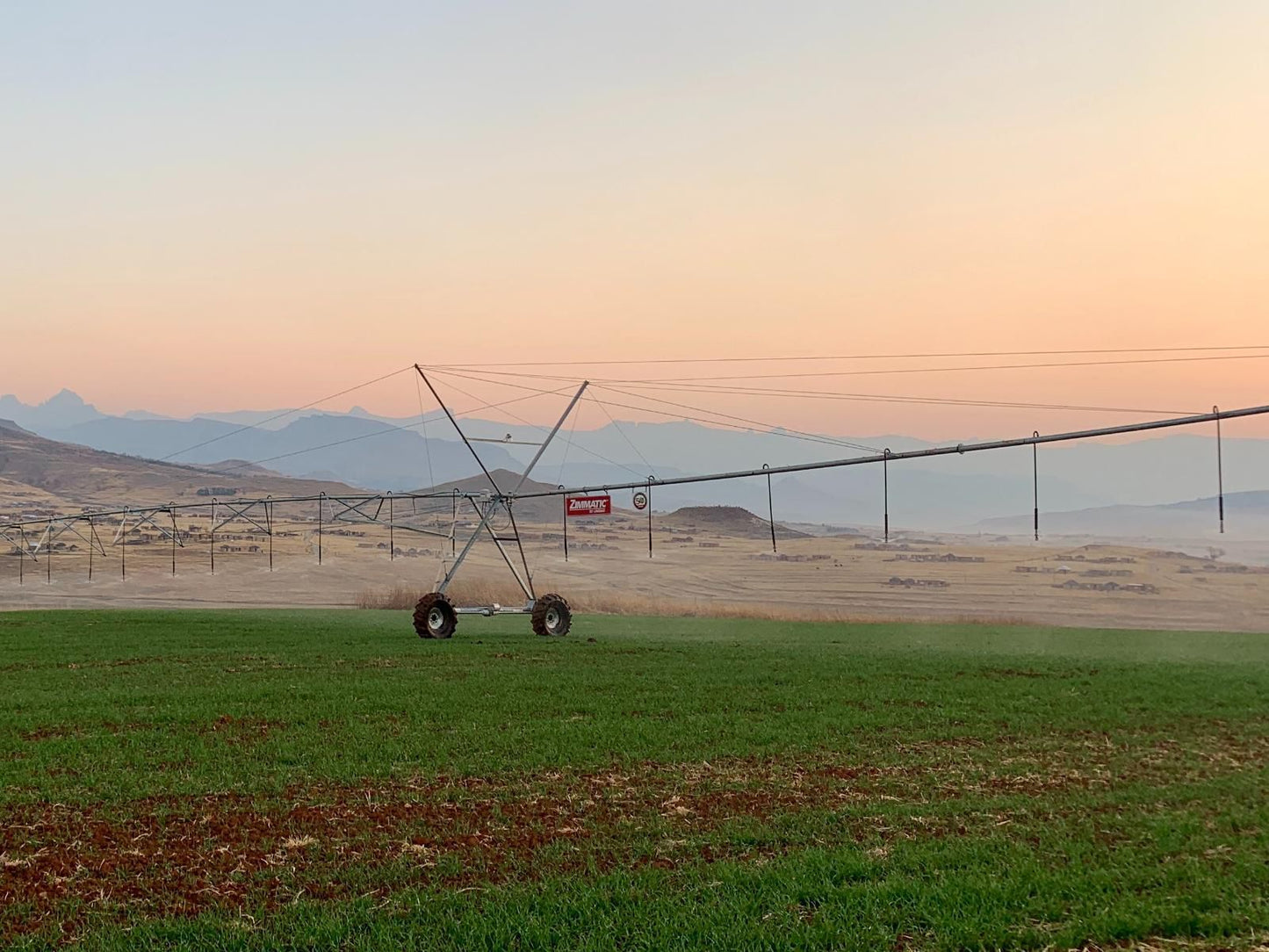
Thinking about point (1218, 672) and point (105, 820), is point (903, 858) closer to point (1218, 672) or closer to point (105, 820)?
point (105, 820)

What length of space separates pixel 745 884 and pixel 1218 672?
86.8 feet

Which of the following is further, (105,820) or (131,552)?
(131,552)

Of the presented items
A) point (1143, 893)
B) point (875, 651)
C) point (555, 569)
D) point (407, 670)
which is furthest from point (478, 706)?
point (555, 569)

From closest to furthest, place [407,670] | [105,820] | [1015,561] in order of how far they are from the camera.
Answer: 1. [105,820]
2. [407,670]
3. [1015,561]

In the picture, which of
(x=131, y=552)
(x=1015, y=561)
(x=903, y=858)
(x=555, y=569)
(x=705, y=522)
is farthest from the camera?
(x=705, y=522)

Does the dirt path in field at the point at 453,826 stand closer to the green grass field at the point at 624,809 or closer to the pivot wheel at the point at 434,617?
the green grass field at the point at 624,809

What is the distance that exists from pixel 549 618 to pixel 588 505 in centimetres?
491

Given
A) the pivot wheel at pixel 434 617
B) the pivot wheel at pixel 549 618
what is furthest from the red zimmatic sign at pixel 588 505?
the pivot wheel at pixel 434 617

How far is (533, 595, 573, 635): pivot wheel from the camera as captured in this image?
41688mm

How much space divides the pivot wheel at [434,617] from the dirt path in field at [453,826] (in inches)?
960

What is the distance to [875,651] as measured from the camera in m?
38.9

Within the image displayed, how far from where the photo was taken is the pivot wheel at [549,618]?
41.7m

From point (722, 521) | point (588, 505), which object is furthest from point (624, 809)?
point (722, 521)

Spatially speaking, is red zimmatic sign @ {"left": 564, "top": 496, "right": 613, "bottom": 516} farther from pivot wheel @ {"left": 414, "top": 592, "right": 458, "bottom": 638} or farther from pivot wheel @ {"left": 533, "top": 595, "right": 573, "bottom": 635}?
pivot wheel @ {"left": 414, "top": 592, "right": 458, "bottom": 638}
